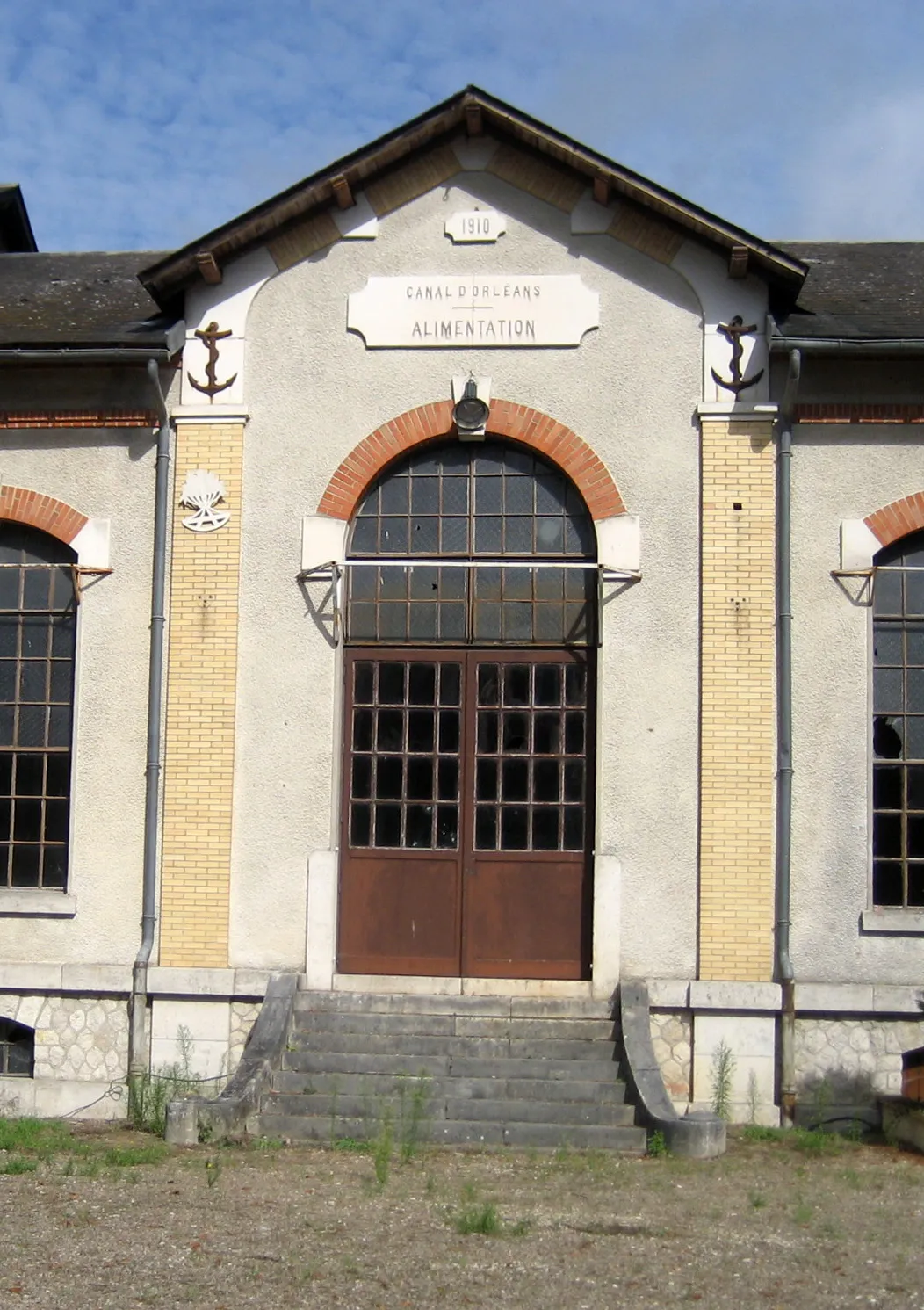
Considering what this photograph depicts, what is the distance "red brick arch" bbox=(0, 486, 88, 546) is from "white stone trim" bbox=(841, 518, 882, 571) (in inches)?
227

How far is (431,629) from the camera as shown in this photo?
11641mm

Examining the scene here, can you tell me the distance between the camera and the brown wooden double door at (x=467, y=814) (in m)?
11.3

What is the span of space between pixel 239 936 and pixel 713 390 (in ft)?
17.6

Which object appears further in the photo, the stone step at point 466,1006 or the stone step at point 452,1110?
the stone step at point 466,1006

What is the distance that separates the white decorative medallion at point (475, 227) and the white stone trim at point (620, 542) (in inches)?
94.7

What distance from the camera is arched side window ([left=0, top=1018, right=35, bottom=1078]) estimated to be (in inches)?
449

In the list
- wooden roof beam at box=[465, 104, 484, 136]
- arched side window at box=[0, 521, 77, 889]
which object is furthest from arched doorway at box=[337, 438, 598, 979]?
wooden roof beam at box=[465, 104, 484, 136]

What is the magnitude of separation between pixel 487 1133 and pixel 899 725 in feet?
13.9

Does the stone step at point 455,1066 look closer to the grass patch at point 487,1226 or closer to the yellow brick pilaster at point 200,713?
the yellow brick pilaster at point 200,713

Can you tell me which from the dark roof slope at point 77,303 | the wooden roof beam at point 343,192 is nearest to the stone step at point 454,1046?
the dark roof slope at point 77,303

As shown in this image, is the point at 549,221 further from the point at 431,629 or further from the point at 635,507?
the point at 431,629

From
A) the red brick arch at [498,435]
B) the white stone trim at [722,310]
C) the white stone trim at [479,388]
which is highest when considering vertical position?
the white stone trim at [722,310]

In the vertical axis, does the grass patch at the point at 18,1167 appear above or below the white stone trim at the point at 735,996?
below

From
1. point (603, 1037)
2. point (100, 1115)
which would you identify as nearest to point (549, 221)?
point (603, 1037)
